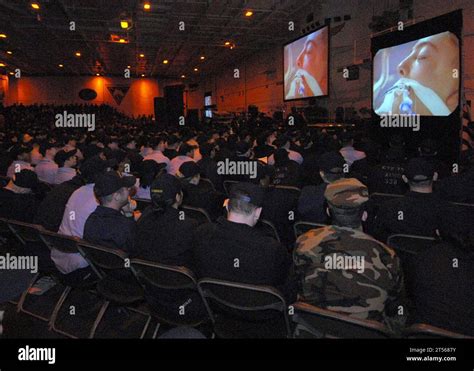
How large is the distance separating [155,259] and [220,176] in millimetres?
3483

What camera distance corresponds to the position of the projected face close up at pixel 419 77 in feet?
26.0

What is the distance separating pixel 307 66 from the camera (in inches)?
528

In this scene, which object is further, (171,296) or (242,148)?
(242,148)

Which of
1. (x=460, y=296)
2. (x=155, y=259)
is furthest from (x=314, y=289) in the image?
(x=155, y=259)

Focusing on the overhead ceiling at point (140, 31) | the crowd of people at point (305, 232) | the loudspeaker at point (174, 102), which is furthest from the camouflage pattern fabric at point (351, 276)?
the loudspeaker at point (174, 102)

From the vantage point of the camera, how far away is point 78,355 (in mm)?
2279

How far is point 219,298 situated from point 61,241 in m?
1.50

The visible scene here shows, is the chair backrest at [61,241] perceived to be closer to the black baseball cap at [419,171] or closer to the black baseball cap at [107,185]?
the black baseball cap at [107,185]

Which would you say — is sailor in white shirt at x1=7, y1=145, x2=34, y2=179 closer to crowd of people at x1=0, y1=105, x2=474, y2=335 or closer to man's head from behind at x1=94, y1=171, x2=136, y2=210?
crowd of people at x1=0, y1=105, x2=474, y2=335

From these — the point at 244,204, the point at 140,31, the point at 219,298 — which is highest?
the point at 140,31

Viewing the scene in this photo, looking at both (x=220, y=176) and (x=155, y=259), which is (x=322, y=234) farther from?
(x=220, y=176)

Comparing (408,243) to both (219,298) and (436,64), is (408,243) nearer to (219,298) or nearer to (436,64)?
(219,298)

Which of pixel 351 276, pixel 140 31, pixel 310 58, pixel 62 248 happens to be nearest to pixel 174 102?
pixel 140 31

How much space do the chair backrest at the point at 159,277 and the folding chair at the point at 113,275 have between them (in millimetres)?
122
